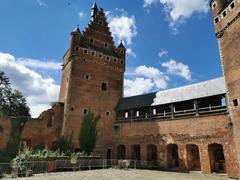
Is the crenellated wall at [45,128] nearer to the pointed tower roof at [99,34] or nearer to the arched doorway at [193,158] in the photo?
the pointed tower roof at [99,34]

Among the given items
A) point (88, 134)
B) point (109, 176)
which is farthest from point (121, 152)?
point (109, 176)

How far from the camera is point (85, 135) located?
23.7 meters

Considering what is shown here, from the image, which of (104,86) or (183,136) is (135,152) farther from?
(104,86)

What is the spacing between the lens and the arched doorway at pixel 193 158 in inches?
736

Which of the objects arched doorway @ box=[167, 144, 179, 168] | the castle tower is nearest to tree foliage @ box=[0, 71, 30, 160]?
arched doorway @ box=[167, 144, 179, 168]

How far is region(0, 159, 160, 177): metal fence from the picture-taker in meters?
14.9

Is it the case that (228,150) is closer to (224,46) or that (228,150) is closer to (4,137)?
(224,46)

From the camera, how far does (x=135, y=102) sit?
83.0ft

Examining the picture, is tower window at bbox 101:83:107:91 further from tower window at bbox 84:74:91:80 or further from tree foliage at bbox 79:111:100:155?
tree foliage at bbox 79:111:100:155

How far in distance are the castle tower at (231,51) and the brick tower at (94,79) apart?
1403cm

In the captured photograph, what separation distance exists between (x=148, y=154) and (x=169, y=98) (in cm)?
665

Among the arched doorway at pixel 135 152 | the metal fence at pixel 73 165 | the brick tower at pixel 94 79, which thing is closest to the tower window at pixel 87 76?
the brick tower at pixel 94 79

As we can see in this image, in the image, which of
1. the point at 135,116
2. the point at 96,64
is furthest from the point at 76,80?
the point at 135,116

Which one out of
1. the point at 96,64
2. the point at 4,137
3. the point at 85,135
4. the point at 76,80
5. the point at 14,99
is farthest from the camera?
the point at 14,99
